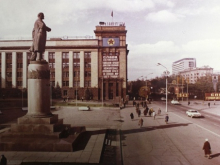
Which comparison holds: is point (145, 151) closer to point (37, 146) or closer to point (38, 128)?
point (37, 146)

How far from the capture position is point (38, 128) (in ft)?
46.5

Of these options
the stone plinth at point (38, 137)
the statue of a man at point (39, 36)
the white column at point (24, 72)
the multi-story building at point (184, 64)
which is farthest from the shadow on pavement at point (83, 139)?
the multi-story building at point (184, 64)

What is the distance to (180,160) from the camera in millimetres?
11867

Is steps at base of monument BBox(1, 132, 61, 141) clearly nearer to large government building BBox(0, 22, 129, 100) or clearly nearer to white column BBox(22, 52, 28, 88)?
white column BBox(22, 52, 28, 88)

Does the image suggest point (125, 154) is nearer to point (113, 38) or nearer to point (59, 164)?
point (59, 164)

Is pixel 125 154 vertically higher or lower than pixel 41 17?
lower

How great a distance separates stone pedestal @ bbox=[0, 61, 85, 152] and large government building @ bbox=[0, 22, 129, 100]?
43.9 m

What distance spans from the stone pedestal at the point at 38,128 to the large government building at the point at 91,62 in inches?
1727

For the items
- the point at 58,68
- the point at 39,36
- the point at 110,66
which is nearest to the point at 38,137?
the point at 39,36

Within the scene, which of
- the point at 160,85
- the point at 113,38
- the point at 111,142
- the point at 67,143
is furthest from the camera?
the point at 160,85

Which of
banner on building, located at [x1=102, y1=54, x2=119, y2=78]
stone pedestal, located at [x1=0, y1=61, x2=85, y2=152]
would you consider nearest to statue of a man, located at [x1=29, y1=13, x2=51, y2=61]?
stone pedestal, located at [x1=0, y1=61, x2=85, y2=152]

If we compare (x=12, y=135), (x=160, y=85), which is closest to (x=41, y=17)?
(x=12, y=135)

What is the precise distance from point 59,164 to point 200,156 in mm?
8011

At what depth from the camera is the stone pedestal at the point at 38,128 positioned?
12.9 meters
